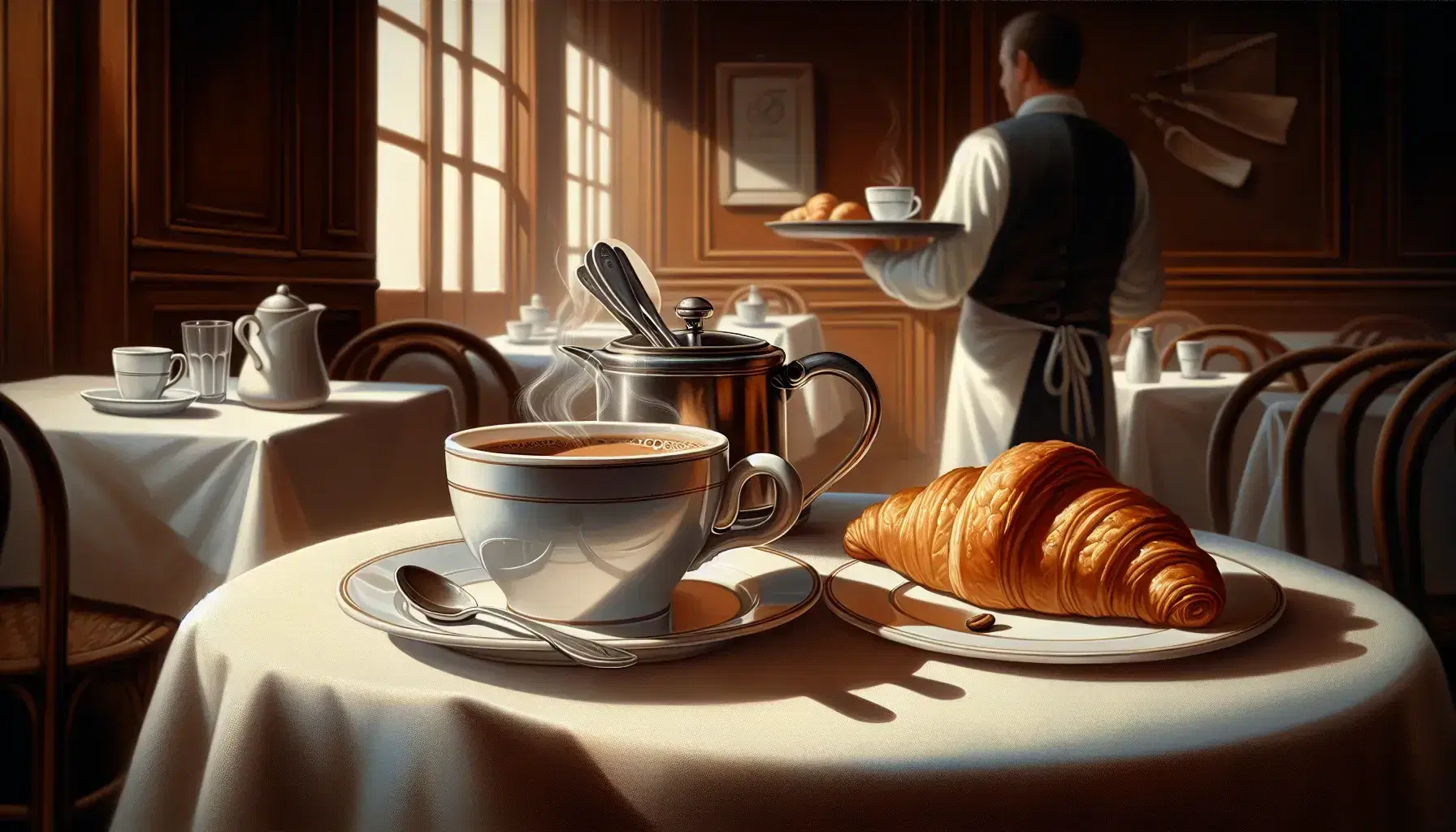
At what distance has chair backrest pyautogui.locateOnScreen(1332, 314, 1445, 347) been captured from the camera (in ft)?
15.1

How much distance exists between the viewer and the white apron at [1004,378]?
2418 mm

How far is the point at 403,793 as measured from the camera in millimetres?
441

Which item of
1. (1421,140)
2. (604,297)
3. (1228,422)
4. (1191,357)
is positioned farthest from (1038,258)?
(1421,140)

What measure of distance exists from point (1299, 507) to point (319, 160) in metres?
3.04

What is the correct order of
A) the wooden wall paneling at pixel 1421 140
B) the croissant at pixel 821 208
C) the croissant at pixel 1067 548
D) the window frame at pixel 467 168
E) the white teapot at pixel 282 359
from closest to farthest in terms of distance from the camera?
1. the croissant at pixel 1067 548
2. the white teapot at pixel 282 359
3. the croissant at pixel 821 208
4. the window frame at pixel 467 168
5. the wooden wall paneling at pixel 1421 140

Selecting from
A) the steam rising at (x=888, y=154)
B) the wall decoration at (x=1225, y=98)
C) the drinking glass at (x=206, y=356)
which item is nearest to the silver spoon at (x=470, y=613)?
the drinking glass at (x=206, y=356)

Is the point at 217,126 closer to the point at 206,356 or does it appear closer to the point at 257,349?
the point at 206,356

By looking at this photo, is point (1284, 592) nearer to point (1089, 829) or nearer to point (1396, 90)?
point (1089, 829)

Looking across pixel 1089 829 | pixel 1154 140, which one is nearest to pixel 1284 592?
pixel 1089 829

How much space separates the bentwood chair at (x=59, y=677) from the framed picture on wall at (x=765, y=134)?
185 inches

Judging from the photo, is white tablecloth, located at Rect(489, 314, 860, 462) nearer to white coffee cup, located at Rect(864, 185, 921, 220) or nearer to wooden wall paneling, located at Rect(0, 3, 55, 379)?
white coffee cup, located at Rect(864, 185, 921, 220)

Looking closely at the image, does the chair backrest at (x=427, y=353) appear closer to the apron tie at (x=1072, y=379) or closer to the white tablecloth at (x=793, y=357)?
the white tablecloth at (x=793, y=357)

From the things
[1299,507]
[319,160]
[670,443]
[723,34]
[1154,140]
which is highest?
[723,34]

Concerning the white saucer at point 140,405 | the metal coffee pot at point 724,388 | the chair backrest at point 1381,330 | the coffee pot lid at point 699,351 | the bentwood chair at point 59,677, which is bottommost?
the bentwood chair at point 59,677
